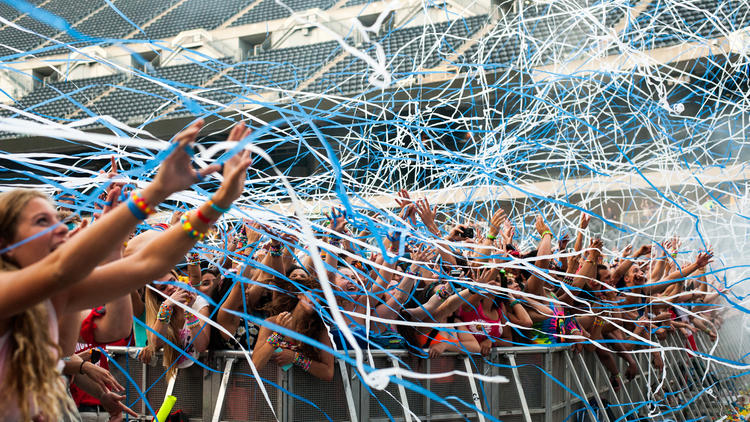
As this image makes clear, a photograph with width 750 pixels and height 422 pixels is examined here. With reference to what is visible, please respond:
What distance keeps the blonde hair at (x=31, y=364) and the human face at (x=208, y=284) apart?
198cm

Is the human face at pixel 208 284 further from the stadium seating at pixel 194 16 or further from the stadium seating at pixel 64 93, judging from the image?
the stadium seating at pixel 194 16

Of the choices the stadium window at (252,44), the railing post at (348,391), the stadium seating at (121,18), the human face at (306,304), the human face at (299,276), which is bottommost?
the railing post at (348,391)


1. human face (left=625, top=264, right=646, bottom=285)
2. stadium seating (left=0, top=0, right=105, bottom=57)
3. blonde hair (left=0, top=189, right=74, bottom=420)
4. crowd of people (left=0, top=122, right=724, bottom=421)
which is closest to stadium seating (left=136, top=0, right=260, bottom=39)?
stadium seating (left=0, top=0, right=105, bottom=57)

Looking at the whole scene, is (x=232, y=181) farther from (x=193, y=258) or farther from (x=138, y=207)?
(x=193, y=258)

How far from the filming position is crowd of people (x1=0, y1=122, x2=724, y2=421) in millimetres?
1510

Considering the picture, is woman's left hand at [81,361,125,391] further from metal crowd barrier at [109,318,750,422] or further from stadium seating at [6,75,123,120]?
stadium seating at [6,75,123,120]

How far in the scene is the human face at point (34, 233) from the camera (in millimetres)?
1569

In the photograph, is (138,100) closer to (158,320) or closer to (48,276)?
(158,320)

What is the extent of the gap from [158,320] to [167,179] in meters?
1.86

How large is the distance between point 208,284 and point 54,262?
7.20 ft

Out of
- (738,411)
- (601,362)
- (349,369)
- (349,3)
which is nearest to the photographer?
(349,369)

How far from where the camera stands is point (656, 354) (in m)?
5.39

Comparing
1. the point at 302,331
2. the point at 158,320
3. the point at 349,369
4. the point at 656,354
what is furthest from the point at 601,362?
the point at 158,320

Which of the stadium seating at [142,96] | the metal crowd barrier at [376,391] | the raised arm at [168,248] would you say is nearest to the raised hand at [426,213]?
the metal crowd barrier at [376,391]
